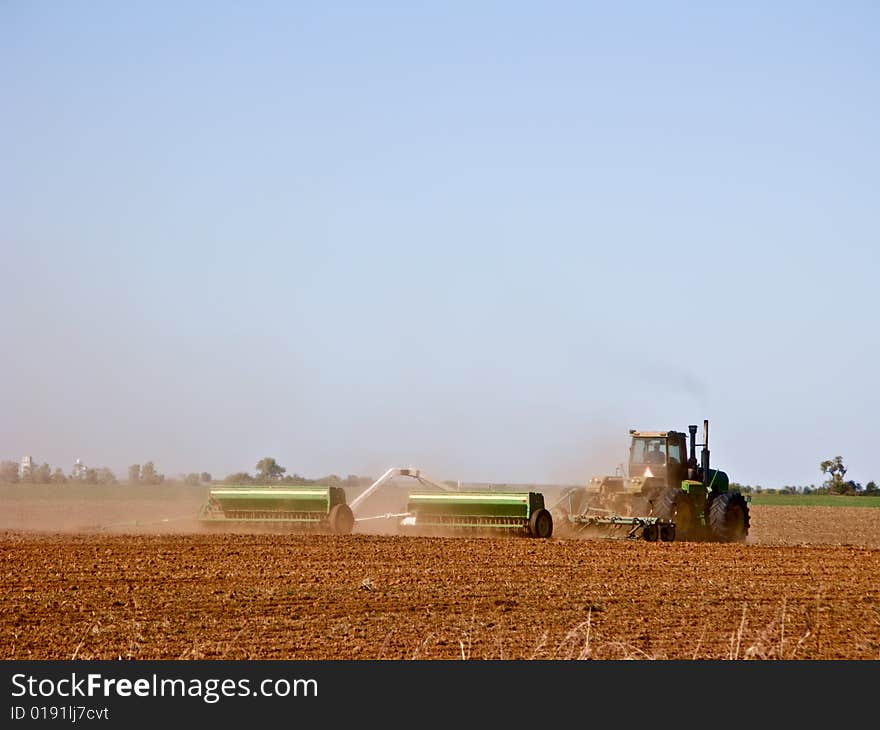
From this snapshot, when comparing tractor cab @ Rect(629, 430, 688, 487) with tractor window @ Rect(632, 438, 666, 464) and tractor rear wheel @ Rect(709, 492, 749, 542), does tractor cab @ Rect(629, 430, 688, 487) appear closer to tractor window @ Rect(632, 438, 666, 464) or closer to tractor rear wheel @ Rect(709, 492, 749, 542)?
tractor window @ Rect(632, 438, 666, 464)

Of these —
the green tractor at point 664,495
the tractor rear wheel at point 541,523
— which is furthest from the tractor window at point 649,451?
the tractor rear wheel at point 541,523

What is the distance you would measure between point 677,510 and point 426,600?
→ 42.3 feet

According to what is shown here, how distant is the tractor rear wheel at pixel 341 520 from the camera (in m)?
29.4

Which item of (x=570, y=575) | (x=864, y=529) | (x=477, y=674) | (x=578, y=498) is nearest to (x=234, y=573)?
(x=570, y=575)

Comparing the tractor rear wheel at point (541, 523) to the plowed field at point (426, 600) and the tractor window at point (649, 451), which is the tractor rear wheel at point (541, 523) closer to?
the plowed field at point (426, 600)

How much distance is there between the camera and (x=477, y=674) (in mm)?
10742

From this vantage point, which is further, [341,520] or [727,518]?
[341,520]

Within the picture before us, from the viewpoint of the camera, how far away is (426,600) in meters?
16.5

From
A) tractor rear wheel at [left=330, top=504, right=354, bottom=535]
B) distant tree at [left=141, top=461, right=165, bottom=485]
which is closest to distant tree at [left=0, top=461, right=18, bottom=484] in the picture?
distant tree at [left=141, top=461, right=165, bottom=485]

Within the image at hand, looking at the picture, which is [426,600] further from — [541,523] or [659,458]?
[659,458]

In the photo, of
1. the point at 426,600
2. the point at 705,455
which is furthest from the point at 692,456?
the point at 426,600

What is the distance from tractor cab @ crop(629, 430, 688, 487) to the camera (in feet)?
95.8

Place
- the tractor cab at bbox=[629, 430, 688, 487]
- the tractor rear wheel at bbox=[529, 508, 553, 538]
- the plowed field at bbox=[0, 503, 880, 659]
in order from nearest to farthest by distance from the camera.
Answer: the plowed field at bbox=[0, 503, 880, 659] < the tractor rear wheel at bbox=[529, 508, 553, 538] < the tractor cab at bbox=[629, 430, 688, 487]

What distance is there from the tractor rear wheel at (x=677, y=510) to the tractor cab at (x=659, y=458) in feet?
1.27
